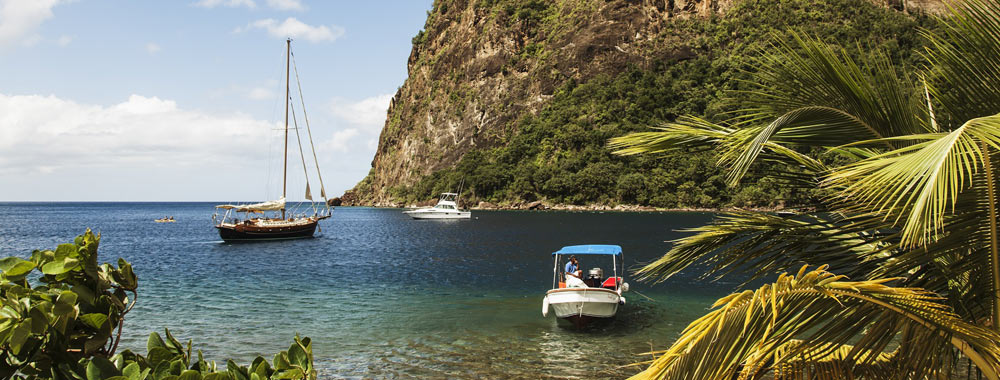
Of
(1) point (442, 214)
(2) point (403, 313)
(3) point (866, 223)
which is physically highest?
(3) point (866, 223)

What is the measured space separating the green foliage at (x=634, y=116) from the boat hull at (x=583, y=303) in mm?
82738

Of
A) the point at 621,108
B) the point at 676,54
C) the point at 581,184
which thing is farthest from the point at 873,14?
the point at 581,184

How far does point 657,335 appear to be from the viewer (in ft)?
47.6

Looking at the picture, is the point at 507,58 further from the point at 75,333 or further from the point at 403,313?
the point at 75,333

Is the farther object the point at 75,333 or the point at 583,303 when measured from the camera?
the point at 583,303

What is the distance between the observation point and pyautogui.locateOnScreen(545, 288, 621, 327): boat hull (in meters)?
14.8

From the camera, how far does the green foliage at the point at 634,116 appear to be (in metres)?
98.2

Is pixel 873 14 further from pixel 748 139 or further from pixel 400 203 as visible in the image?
pixel 748 139

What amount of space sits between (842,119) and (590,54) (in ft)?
400

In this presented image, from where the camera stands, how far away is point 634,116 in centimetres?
11088

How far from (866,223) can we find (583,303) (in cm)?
1145

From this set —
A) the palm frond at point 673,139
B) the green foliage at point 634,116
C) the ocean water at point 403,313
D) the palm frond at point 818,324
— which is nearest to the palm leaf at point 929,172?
the palm frond at point 818,324

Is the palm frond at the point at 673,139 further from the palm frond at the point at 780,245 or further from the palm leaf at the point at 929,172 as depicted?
the palm leaf at the point at 929,172

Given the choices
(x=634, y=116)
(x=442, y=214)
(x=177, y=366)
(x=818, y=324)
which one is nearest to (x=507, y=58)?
(x=634, y=116)
